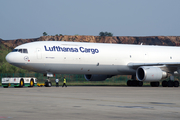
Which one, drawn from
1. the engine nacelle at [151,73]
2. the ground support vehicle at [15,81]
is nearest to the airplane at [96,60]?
the engine nacelle at [151,73]

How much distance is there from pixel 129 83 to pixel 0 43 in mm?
78549

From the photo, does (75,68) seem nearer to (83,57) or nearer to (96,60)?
(83,57)

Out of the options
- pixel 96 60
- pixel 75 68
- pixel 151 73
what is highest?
pixel 96 60

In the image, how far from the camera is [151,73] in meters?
34.8

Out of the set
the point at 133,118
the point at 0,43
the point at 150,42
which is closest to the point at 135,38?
the point at 150,42

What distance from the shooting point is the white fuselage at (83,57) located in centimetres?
3272

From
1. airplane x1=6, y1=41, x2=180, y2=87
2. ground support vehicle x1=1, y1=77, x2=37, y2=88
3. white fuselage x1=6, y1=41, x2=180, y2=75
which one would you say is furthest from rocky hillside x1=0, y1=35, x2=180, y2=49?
ground support vehicle x1=1, y1=77, x2=37, y2=88

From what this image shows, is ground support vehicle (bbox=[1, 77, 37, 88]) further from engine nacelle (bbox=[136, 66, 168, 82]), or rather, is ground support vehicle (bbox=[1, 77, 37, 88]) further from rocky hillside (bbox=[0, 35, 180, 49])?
rocky hillside (bbox=[0, 35, 180, 49])

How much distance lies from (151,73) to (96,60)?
6110mm

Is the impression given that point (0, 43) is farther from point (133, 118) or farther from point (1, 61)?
point (133, 118)

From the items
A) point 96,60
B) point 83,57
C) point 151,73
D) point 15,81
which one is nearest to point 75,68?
point 83,57

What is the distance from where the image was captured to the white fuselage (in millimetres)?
32719

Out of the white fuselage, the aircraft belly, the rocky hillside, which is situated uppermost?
the rocky hillside

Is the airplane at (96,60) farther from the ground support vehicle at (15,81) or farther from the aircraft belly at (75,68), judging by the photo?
the ground support vehicle at (15,81)
